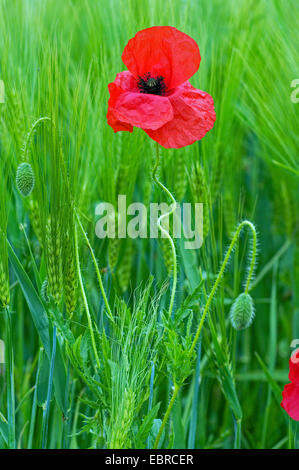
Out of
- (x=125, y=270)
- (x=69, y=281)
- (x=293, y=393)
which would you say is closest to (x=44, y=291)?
(x=69, y=281)

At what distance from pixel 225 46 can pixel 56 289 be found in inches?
19.3

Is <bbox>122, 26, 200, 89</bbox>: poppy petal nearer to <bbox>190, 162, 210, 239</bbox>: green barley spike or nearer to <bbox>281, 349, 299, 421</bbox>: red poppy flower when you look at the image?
<bbox>190, 162, 210, 239</bbox>: green barley spike

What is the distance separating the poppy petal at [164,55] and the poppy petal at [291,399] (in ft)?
1.09

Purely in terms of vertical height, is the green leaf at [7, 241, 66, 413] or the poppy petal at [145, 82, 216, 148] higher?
the poppy petal at [145, 82, 216, 148]

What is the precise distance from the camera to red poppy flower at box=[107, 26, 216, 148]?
0.63 meters

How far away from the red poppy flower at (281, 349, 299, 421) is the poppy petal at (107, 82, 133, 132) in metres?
0.29

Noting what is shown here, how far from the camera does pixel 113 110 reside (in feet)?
2.10

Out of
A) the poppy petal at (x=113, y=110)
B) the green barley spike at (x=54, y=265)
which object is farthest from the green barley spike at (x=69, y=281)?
the poppy petal at (x=113, y=110)

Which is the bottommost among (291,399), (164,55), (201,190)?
(291,399)

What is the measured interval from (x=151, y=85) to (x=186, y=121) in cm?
6

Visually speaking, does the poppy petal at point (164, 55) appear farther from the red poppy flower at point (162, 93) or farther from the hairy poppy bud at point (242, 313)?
the hairy poppy bud at point (242, 313)

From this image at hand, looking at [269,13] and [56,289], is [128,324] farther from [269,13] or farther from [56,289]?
[269,13]

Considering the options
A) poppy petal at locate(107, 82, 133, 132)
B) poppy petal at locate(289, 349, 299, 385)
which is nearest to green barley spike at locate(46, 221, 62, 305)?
poppy petal at locate(107, 82, 133, 132)

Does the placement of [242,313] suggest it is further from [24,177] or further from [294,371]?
[24,177]
